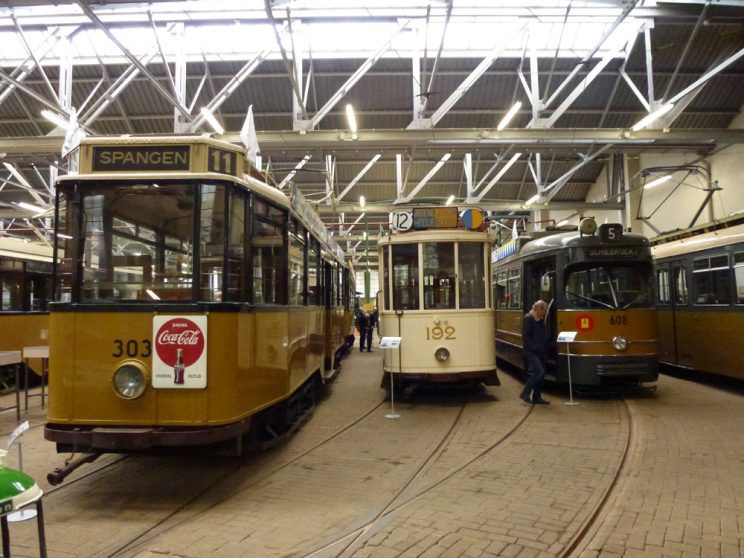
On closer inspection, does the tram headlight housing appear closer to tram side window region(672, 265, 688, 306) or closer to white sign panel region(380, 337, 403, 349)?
tram side window region(672, 265, 688, 306)

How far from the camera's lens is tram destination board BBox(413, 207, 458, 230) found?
29.2 ft

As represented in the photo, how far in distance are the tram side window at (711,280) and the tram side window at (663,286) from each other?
1088 mm

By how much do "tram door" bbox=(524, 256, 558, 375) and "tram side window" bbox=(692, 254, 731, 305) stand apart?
3094 mm

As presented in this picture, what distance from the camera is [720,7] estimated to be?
37.9ft

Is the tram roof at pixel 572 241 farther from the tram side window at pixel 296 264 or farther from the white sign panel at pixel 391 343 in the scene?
the tram side window at pixel 296 264

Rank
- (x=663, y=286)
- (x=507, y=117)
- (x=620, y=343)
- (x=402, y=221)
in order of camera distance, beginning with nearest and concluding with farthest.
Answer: (x=620, y=343), (x=402, y=221), (x=663, y=286), (x=507, y=117)

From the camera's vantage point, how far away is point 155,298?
4.56 meters

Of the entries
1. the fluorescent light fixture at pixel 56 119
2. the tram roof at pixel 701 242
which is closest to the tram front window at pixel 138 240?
the fluorescent light fixture at pixel 56 119

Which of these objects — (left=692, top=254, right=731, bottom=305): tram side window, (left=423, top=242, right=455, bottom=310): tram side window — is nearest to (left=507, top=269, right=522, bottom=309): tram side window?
(left=423, top=242, right=455, bottom=310): tram side window

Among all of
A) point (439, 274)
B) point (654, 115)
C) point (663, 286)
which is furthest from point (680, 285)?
point (439, 274)

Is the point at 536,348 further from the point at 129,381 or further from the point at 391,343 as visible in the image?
the point at 129,381

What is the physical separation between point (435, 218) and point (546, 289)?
101 inches

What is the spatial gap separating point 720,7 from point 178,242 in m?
12.7

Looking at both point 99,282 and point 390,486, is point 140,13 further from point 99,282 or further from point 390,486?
point 390,486
